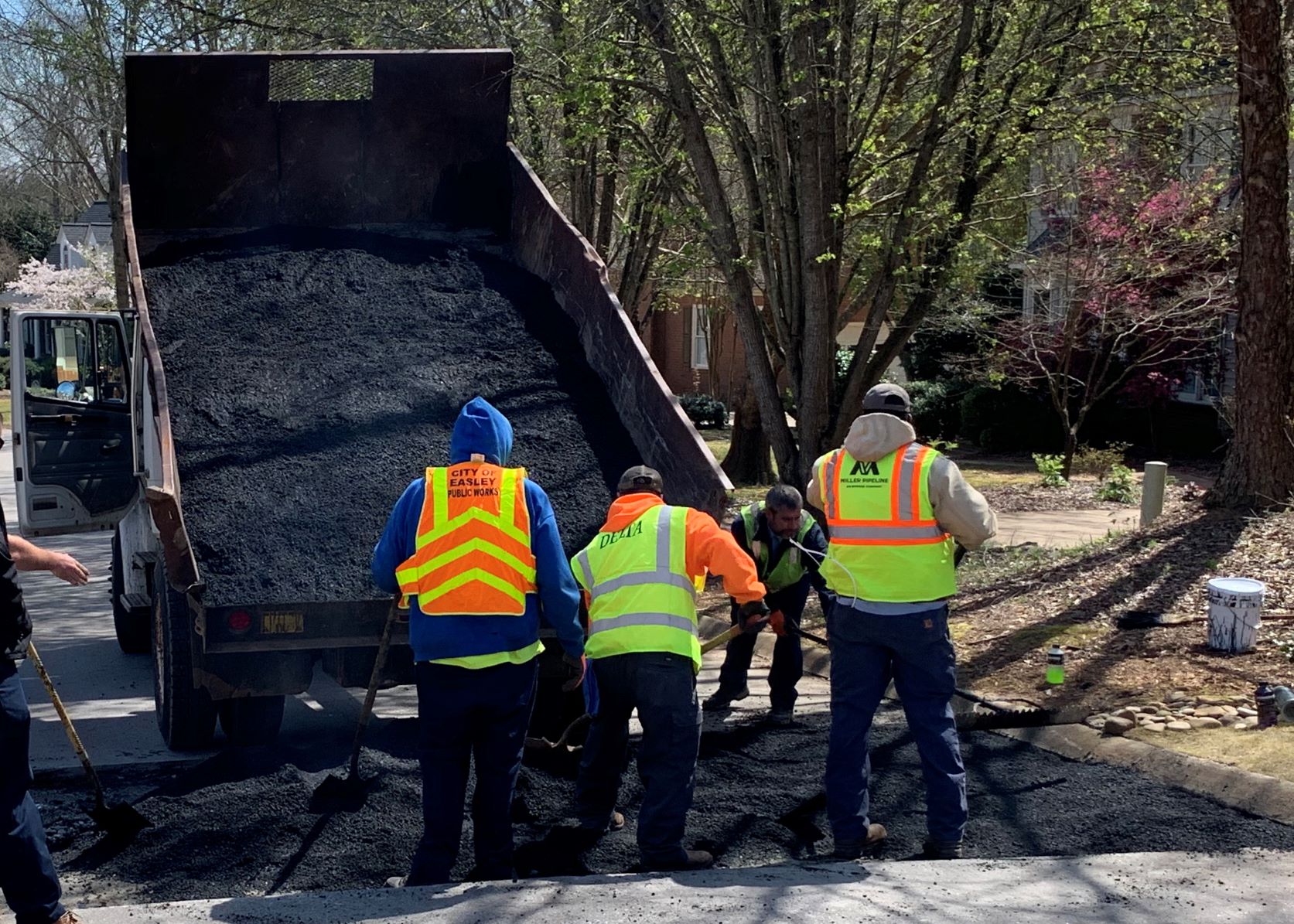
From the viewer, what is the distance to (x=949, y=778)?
5125 millimetres

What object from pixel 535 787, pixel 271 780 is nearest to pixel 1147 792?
pixel 535 787

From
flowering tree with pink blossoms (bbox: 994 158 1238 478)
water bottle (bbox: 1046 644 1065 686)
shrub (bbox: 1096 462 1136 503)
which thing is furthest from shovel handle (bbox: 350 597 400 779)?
shrub (bbox: 1096 462 1136 503)

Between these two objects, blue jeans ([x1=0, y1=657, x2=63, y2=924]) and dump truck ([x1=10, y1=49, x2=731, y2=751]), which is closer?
blue jeans ([x1=0, y1=657, x2=63, y2=924])

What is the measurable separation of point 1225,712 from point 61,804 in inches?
205

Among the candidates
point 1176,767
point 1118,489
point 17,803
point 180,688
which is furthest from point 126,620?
point 1118,489

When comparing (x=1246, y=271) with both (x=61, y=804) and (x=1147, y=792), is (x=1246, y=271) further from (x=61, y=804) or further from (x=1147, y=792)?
(x=61, y=804)

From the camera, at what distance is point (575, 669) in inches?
255

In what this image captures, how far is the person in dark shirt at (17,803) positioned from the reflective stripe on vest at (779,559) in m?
3.86

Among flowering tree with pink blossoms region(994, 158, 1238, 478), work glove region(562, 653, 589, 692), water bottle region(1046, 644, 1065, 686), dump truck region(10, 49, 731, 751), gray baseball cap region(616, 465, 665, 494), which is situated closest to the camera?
work glove region(562, 653, 589, 692)

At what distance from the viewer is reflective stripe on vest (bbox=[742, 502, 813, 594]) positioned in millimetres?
7277

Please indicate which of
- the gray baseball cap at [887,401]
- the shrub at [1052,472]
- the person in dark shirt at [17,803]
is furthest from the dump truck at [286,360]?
the shrub at [1052,472]

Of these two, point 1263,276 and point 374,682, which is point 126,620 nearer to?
point 374,682

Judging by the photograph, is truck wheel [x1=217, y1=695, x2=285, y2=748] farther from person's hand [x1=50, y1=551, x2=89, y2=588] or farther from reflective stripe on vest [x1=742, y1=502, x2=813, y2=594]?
reflective stripe on vest [x1=742, y1=502, x2=813, y2=594]

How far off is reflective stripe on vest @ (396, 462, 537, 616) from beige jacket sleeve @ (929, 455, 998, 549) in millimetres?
1495
